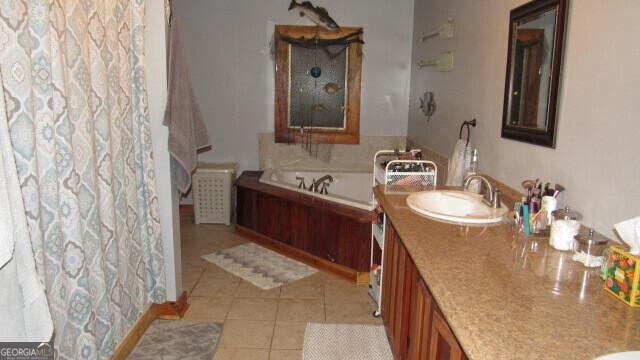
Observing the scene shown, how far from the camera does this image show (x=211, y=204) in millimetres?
4684

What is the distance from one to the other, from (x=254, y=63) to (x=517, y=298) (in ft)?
13.6

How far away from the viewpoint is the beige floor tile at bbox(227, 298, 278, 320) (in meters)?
2.80

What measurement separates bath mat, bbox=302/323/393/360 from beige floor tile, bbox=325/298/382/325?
0.20ft

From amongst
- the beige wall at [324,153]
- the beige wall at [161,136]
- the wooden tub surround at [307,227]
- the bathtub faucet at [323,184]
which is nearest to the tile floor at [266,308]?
the wooden tub surround at [307,227]

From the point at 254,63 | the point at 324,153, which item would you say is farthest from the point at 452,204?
the point at 254,63

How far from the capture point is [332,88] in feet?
15.7

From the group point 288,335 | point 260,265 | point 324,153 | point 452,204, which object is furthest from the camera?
point 324,153

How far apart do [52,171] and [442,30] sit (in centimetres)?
291

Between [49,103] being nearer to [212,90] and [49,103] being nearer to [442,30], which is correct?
[442,30]

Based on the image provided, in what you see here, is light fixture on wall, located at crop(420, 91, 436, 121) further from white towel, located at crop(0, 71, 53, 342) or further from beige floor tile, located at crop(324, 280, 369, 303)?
white towel, located at crop(0, 71, 53, 342)

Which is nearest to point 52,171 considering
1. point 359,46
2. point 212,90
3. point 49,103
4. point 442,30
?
point 49,103

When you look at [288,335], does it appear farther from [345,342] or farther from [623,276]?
[623,276]

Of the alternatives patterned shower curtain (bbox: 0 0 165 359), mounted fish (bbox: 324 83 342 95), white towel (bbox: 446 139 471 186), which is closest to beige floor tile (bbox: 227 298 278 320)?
patterned shower curtain (bbox: 0 0 165 359)

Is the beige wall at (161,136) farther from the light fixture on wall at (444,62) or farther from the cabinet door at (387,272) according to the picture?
the light fixture on wall at (444,62)
